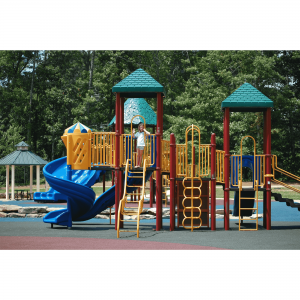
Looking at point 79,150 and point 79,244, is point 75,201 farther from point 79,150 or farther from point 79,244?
point 79,244

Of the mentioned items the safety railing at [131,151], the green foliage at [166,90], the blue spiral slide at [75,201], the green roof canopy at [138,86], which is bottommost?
the blue spiral slide at [75,201]

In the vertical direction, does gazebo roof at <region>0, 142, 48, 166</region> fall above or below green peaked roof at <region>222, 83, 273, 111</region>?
below

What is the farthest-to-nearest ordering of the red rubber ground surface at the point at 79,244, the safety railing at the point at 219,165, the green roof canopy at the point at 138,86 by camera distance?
1. the safety railing at the point at 219,165
2. the green roof canopy at the point at 138,86
3. the red rubber ground surface at the point at 79,244

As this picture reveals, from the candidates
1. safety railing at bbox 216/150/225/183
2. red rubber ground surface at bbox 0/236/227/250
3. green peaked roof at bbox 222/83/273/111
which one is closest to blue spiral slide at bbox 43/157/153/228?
safety railing at bbox 216/150/225/183

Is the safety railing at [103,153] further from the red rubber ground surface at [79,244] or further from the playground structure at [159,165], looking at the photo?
the red rubber ground surface at [79,244]

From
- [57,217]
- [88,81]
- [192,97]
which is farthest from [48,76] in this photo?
[57,217]

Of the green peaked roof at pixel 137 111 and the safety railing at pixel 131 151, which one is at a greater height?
the green peaked roof at pixel 137 111

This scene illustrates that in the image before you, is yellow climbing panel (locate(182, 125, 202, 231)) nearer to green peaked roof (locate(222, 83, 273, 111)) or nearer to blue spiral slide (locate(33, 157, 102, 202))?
green peaked roof (locate(222, 83, 273, 111))

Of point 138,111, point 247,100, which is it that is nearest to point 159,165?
point 247,100

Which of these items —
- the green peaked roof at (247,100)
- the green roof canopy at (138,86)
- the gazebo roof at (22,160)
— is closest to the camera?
the green roof canopy at (138,86)

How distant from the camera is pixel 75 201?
49.6 ft

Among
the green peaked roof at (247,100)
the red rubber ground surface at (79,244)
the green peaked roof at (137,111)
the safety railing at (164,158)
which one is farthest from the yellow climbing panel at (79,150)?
the green peaked roof at (137,111)

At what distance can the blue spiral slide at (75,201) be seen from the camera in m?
14.6

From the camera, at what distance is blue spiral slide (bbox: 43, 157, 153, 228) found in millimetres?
14625
